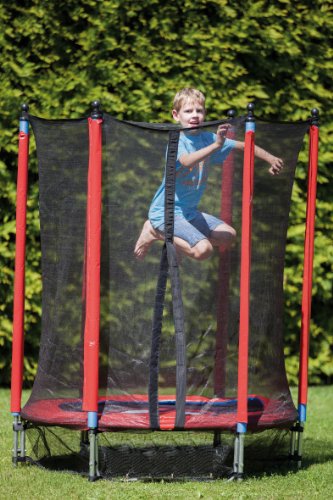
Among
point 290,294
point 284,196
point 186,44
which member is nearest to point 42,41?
point 186,44

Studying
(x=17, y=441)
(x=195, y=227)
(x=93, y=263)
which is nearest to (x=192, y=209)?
(x=195, y=227)

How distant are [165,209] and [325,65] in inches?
141

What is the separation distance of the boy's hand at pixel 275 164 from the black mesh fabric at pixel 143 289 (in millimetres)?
31

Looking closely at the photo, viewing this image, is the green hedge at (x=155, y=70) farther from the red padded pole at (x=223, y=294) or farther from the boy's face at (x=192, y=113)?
the red padded pole at (x=223, y=294)

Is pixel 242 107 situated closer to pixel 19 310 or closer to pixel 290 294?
pixel 290 294

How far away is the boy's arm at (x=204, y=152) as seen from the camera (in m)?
4.76

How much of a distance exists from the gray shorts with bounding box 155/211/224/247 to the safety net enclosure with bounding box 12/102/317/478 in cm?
4

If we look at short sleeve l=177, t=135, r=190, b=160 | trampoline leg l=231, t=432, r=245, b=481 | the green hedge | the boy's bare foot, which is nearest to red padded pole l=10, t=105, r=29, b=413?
the boy's bare foot

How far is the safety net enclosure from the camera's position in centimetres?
479

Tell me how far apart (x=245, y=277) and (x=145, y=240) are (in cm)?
51

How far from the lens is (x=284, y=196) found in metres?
5.13

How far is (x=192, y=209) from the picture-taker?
490 cm

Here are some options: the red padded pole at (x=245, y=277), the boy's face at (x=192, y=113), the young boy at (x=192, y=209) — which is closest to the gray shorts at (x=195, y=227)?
the young boy at (x=192, y=209)

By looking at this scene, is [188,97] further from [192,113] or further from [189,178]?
[189,178]
